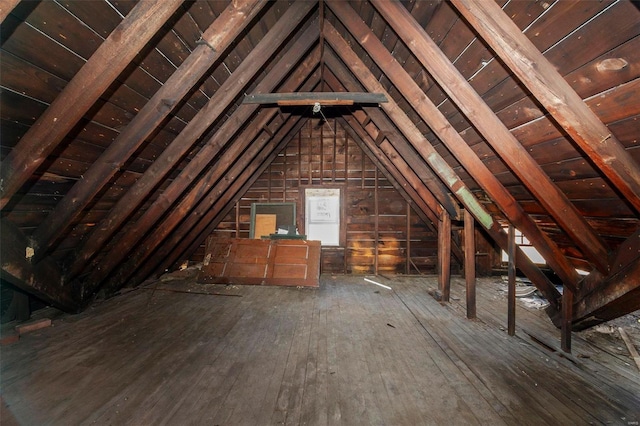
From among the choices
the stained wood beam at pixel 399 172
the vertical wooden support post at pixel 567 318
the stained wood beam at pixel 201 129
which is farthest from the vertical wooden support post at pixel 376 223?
the stained wood beam at pixel 201 129

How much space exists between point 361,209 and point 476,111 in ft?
12.3

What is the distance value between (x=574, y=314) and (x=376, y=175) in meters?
3.77

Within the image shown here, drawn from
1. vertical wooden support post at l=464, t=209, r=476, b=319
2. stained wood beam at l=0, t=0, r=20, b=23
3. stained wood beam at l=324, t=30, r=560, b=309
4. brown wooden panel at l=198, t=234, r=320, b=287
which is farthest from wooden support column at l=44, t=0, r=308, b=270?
vertical wooden support post at l=464, t=209, r=476, b=319

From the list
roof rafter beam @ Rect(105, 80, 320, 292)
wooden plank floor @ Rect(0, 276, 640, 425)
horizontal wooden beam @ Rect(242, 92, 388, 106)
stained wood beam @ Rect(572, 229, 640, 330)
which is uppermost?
horizontal wooden beam @ Rect(242, 92, 388, 106)

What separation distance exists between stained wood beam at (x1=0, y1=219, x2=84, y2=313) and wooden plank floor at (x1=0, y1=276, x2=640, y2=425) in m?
0.31

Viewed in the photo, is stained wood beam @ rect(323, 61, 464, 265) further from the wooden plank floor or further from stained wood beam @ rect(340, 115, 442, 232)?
the wooden plank floor

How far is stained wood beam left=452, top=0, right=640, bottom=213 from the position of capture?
1334 mm

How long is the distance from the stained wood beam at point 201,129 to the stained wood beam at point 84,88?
860 mm

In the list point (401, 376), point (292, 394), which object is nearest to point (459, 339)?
point (401, 376)

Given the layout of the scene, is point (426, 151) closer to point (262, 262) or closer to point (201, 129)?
point (201, 129)

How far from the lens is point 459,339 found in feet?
8.70

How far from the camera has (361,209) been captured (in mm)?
5496

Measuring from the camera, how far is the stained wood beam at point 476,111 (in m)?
1.80

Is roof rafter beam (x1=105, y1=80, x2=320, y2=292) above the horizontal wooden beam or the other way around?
the other way around
